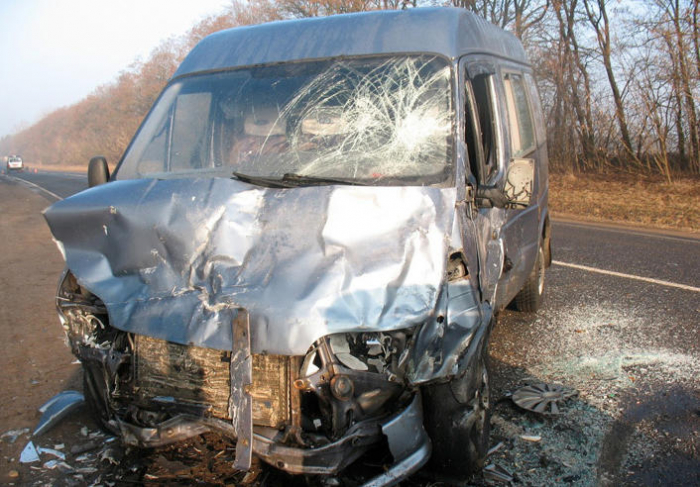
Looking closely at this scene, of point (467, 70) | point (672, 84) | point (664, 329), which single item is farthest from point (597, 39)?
point (467, 70)

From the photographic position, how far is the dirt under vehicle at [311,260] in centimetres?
253

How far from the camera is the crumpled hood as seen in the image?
2537mm

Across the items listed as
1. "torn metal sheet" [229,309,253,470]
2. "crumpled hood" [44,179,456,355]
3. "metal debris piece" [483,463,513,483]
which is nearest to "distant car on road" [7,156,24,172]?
"crumpled hood" [44,179,456,355]

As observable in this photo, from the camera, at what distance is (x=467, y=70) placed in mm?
3744

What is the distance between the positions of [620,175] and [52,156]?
9003cm

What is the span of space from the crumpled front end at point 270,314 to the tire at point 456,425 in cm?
13

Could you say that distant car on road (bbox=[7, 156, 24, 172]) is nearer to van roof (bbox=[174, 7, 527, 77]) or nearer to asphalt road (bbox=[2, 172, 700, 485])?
asphalt road (bbox=[2, 172, 700, 485])

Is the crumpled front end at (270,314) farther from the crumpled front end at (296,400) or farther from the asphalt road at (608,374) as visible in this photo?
the asphalt road at (608,374)

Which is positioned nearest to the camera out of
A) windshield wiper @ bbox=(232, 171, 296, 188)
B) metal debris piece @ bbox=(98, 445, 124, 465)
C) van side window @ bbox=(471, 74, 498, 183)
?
windshield wiper @ bbox=(232, 171, 296, 188)

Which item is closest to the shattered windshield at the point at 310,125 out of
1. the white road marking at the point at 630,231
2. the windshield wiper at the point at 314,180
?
the windshield wiper at the point at 314,180

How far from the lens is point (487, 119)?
4.12 meters

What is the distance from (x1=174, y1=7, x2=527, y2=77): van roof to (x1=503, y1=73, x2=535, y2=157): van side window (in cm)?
57

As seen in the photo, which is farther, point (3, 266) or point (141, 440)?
point (3, 266)

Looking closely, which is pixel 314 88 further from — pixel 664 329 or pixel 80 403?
pixel 664 329
